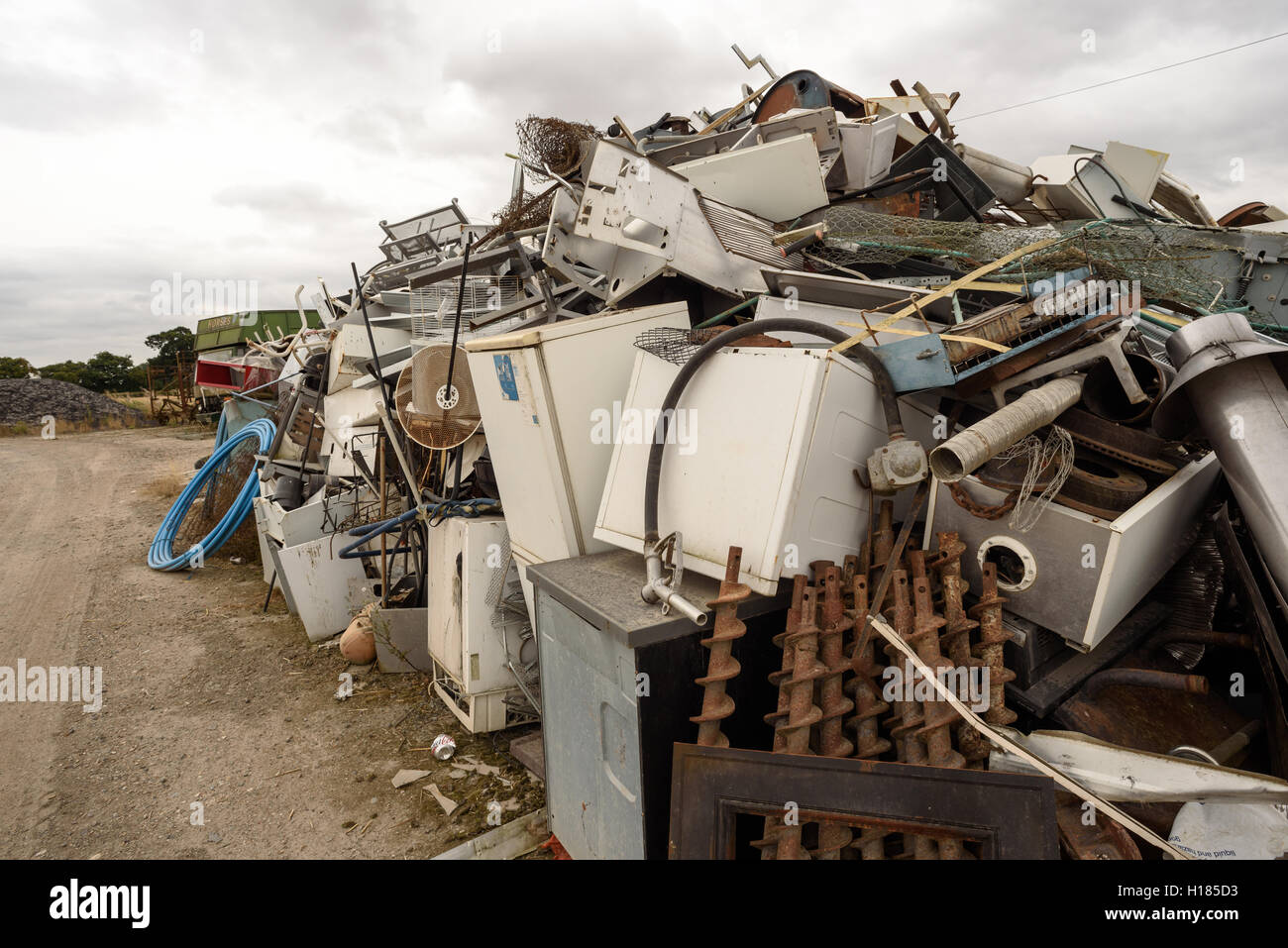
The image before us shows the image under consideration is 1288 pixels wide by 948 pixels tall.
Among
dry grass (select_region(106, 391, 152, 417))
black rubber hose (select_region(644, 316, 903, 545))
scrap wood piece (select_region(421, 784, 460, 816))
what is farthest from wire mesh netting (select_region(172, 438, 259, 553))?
dry grass (select_region(106, 391, 152, 417))

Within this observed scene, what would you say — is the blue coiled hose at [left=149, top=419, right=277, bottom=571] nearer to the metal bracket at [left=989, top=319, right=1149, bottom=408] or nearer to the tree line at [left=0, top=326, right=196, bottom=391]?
the metal bracket at [left=989, top=319, right=1149, bottom=408]

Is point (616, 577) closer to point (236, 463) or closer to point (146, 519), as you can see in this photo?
point (236, 463)

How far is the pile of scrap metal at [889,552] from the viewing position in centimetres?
162

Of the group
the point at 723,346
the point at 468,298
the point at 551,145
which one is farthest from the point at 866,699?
the point at 551,145

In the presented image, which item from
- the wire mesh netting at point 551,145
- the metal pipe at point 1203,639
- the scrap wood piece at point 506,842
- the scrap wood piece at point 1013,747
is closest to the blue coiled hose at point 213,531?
the wire mesh netting at point 551,145

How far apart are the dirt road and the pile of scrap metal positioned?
61 centimetres

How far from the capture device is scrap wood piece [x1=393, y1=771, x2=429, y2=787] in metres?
3.12

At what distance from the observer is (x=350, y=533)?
423 centimetres

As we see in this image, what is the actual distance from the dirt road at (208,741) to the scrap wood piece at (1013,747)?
191 centimetres

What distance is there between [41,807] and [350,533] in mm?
1826

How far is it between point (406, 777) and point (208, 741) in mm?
1197

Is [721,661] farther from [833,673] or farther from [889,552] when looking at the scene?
[889,552]
